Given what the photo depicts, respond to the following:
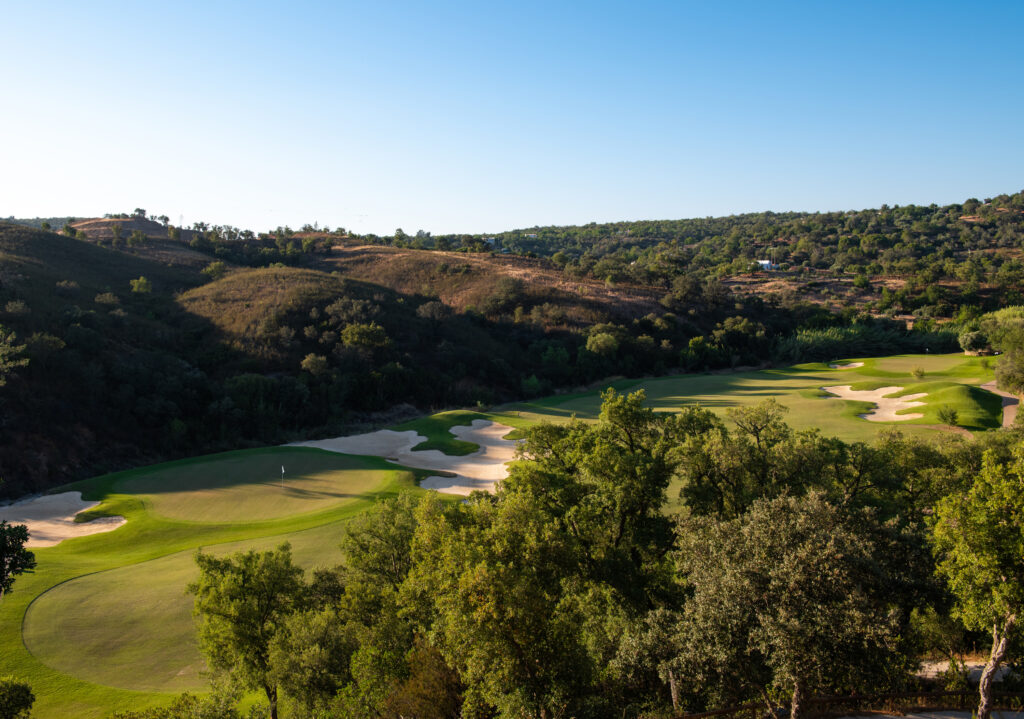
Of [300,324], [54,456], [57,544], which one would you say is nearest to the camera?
[57,544]

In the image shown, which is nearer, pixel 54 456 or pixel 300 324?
pixel 54 456

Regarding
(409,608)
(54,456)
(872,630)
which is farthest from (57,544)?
(872,630)

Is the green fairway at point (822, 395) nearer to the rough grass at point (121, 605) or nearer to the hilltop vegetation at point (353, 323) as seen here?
the hilltop vegetation at point (353, 323)

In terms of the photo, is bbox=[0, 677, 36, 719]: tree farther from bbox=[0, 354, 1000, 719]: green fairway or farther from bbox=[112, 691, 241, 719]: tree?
bbox=[0, 354, 1000, 719]: green fairway

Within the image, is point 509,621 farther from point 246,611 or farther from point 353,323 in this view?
point 353,323

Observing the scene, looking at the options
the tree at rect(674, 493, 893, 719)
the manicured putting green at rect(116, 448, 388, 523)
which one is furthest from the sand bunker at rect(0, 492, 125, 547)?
the tree at rect(674, 493, 893, 719)

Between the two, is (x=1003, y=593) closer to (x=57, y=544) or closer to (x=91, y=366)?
(x=57, y=544)

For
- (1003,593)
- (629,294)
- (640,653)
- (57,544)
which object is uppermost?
(629,294)
